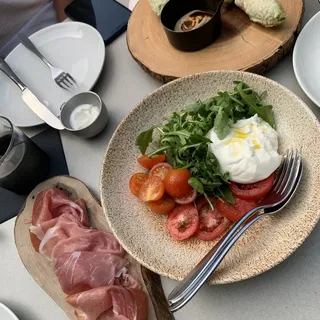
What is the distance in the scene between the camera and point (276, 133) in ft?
3.68

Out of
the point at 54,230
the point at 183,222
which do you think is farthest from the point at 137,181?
the point at 54,230

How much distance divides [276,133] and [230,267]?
0.35m

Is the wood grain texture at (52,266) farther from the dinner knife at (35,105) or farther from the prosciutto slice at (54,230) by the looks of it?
the dinner knife at (35,105)

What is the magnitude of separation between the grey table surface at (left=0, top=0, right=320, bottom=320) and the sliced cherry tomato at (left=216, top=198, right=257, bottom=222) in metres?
0.15

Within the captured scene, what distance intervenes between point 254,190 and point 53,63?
2.90 feet

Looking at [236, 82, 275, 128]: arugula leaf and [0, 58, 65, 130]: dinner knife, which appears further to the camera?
[0, 58, 65, 130]: dinner knife

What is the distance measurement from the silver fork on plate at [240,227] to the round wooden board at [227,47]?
1.12ft

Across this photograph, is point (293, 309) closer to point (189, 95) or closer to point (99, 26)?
point (189, 95)

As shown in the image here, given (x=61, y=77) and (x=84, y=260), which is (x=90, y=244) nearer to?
(x=84, y=260)

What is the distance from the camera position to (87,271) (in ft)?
3.68

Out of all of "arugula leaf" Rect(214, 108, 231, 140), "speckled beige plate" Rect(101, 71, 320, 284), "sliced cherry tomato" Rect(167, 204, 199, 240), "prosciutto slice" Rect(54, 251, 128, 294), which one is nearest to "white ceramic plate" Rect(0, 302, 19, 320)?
"prosciutto slice" Rect(54, 251, 128, 294)

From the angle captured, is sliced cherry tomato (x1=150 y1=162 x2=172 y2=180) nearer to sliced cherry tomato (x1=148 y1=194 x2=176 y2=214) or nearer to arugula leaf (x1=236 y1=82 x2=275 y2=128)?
sliced cherry tomato (x1=148 y1=194 x2=176 y2=214)

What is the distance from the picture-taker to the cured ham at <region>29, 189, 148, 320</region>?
3.51 ft

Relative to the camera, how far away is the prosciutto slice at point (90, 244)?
1171mm
